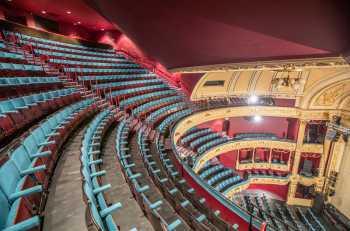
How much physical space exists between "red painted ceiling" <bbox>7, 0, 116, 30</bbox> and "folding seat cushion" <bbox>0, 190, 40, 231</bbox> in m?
4.05

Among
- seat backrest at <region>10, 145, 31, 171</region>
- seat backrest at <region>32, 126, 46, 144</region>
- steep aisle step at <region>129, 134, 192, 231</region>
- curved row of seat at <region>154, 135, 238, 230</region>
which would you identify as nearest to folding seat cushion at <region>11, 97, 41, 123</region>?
seat backrest at <region>32, 126, 46, 144</region>

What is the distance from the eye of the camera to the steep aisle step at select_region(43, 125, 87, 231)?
713 mm

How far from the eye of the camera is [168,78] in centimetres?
523

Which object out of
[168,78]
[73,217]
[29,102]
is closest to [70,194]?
[73,217]

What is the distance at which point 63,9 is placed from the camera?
4.12 m

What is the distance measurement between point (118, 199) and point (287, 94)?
5.23m

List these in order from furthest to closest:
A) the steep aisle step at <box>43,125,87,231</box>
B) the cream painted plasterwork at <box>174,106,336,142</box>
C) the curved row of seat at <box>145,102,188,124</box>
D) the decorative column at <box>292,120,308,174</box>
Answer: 1. the decorative column at <box>292,120,308,174</box>
2. the cream painted plasterwork at <box>174,106,336,142</box>
3. the curved row of seat at <box>145,102,188,124</box>
4. the steep aisle step at <box>43,125,87,231</box>

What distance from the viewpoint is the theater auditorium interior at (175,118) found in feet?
3.03

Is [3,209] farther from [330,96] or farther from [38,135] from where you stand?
[330,96]

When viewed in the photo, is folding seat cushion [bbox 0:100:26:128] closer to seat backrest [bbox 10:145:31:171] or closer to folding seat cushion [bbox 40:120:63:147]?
folding seat cushion [bbox 40:120:63:147]

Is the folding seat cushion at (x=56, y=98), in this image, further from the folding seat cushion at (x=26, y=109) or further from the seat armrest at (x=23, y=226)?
the seat armrest at (x=23, y=226)

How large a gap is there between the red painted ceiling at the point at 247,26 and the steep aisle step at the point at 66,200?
149 centimetres

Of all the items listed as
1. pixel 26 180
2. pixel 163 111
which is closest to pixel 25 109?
pixel 26 180

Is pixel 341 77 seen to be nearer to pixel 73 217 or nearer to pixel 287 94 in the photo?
pixel 287 94
